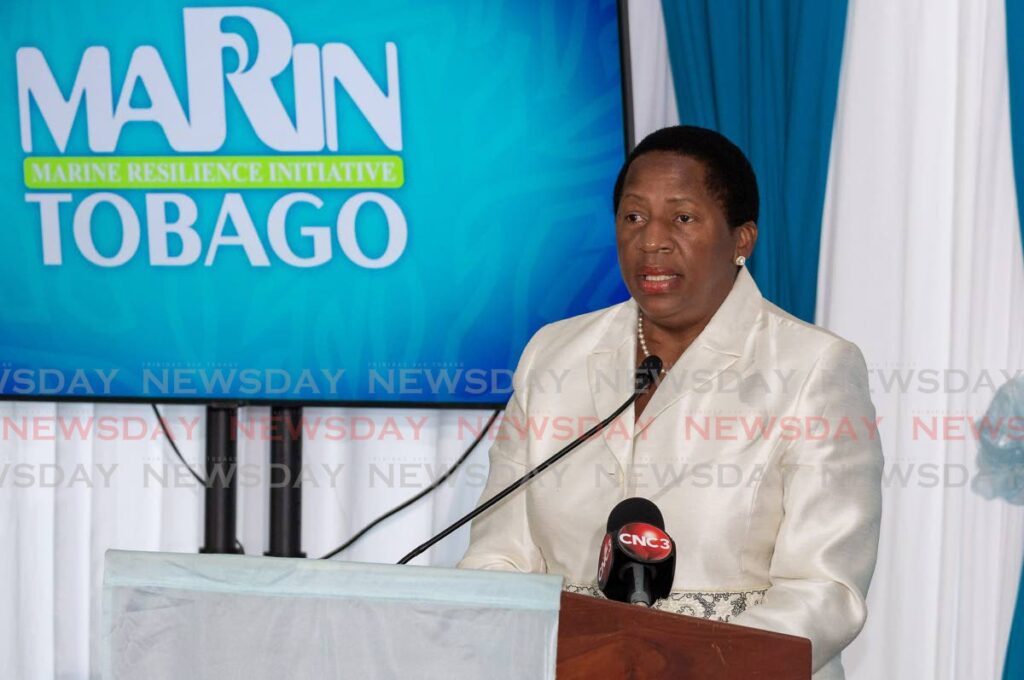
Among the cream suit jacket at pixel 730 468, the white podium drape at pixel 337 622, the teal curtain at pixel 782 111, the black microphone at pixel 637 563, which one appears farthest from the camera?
the teal curtain at pixel 782 111

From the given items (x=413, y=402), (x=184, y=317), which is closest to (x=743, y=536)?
(x=413, y=402)

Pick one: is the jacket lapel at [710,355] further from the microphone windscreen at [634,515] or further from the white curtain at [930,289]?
the white curtain at [930,289]

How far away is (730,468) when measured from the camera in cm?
197

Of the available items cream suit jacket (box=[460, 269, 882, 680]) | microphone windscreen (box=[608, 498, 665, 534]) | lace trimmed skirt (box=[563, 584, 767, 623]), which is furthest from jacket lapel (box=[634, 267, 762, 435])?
microphone windscreen (box=[608, 498, 665, 534])

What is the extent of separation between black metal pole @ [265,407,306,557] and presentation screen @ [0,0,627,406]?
8 cm

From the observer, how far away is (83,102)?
10.3ft

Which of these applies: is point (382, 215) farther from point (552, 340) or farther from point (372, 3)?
point (552, 340)

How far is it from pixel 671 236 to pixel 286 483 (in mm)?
1492

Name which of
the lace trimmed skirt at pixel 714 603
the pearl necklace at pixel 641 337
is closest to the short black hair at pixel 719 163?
the pearl necklace at pixel 641 337

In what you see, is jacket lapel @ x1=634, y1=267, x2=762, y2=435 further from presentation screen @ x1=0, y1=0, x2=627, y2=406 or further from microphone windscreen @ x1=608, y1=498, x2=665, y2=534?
presentation screen @ x1=0, y1=0, x2=627, y2=406

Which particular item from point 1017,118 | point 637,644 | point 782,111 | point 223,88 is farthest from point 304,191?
point 637,644

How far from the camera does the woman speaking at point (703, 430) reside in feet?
6.20

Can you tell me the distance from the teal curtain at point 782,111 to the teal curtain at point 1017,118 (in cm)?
40

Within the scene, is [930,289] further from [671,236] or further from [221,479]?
[221,479]
